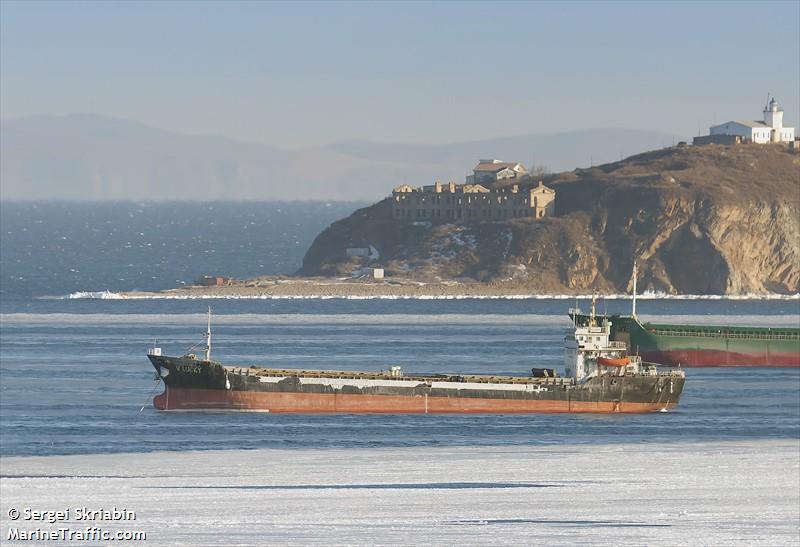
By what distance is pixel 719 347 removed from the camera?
120 m

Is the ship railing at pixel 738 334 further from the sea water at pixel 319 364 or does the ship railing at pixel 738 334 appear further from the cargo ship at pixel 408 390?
the cargo ship at pixel 408 390

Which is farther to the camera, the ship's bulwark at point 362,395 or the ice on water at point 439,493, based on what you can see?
the ship's bulwark at point 362,395

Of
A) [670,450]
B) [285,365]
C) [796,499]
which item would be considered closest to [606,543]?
[796,499]

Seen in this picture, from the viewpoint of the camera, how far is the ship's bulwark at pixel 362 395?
86562mm

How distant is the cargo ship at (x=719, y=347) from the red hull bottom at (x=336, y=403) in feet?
108

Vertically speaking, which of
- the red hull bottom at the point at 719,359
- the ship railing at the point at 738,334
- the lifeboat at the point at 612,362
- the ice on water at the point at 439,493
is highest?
the ship railing at the point at 738,334

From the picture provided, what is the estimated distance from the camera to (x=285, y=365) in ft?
341

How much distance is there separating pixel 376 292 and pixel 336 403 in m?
96.4

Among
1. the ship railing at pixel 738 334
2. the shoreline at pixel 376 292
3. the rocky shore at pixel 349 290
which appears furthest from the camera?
the rocky shore at pixel 349 290

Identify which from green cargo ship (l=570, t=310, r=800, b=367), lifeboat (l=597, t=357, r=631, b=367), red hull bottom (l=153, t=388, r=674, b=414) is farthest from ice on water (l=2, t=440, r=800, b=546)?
green cargo ship (l=570, t=310, r=800, b=367)

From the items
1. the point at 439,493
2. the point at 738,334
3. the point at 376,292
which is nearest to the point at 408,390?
the point at 439,493

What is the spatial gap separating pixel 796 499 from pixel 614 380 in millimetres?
29727

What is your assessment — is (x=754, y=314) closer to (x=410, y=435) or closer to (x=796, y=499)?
(x=410, y=435)

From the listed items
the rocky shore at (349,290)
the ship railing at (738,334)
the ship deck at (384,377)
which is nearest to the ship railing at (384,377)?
the ship deck at (384,377)
